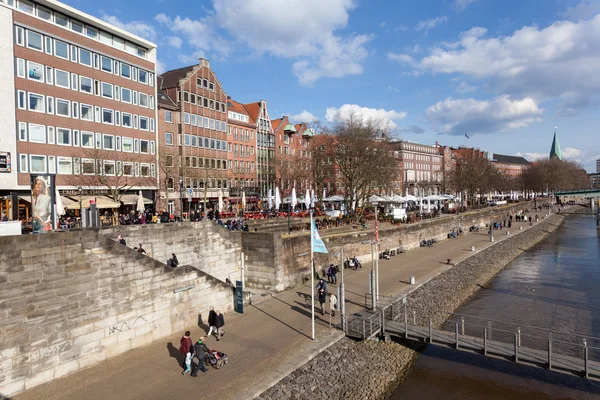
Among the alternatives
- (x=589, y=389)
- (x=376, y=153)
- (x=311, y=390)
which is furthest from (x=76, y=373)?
(x=376, y=153)

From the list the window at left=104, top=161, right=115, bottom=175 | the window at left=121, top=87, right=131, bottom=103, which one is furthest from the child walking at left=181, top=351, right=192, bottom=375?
the window at left=121, top=87, right=131, bottom=103

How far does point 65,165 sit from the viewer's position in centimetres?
3928

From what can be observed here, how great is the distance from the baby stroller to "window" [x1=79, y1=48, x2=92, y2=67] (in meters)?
36.9

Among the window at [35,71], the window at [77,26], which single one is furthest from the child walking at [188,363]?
the window at [77,26]

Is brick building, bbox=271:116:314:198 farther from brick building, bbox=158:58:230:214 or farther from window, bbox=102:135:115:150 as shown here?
window, bbox=102:135:115:150

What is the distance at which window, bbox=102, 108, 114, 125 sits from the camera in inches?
1679

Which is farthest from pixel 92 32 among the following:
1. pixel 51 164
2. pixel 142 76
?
pixel 51 164

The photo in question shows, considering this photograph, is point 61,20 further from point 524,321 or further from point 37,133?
point 524,321

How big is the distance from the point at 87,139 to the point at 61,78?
6168mm

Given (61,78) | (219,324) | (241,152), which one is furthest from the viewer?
(241,152)

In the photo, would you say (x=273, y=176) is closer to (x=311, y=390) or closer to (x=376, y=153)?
(x=376, y=153)

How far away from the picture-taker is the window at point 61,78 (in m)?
38.0

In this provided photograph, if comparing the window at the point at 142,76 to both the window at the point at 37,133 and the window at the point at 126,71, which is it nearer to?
the window at the point at 126,71

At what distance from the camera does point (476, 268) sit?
3959 cm
